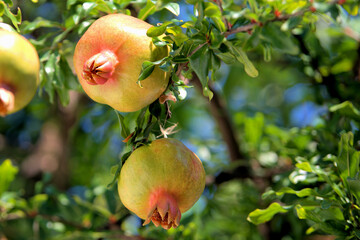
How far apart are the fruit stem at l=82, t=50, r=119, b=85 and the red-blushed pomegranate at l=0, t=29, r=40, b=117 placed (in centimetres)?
7

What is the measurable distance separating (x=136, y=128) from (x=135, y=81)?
13 centimetres

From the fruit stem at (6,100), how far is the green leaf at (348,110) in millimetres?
646

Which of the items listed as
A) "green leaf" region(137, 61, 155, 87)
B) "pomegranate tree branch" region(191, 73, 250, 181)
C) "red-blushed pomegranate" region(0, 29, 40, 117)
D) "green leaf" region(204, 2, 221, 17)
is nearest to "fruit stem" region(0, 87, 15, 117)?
"red-blushed pomegranate" region(0, 29, 40, 117)

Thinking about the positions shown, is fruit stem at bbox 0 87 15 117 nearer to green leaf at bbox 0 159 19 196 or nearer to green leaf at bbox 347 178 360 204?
green leaf at bbox 347 178 360 204

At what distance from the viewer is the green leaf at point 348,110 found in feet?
2.81

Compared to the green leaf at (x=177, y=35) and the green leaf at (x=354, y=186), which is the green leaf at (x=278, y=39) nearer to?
the green leaf at (x=177, y=35)

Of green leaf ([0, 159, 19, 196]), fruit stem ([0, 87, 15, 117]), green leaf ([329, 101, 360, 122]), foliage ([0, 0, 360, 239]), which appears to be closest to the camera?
fruit stem ([0, 87, 15, 117])

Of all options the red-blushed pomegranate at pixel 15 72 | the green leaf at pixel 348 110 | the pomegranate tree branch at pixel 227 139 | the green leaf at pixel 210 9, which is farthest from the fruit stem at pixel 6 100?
the pomegranate tree branch at pixel 227 139

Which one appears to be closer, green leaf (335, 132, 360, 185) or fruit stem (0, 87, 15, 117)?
fruit stem (0, 87, 15, 117)

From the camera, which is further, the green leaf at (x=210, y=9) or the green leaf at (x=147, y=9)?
the green leaf at (x=147, y=9)

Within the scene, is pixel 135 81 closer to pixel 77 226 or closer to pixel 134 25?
pixel 134 25

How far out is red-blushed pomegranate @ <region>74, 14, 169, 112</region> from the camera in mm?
562

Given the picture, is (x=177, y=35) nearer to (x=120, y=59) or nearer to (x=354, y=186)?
(x=120, y=59)

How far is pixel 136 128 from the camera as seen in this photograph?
67cm
